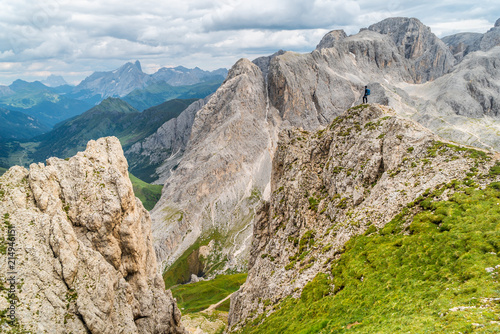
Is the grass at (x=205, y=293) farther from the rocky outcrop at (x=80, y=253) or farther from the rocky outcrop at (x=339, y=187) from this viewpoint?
the rocky outcrop at (x=339, y=187)

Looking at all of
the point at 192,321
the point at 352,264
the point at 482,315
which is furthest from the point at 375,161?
the point at 192,321

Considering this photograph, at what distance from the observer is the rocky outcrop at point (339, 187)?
125 feet

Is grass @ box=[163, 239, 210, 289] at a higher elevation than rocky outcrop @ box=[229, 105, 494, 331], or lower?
lower

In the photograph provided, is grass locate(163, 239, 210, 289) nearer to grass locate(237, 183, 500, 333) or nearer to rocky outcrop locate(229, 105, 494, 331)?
rocky outcrop locate(229, 105, 494, 331)

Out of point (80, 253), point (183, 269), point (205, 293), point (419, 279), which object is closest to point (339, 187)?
point (419, 279)

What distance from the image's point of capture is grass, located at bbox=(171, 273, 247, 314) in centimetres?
12299

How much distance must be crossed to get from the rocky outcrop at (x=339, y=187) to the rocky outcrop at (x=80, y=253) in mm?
19744

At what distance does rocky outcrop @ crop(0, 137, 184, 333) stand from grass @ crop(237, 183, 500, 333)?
2835cm

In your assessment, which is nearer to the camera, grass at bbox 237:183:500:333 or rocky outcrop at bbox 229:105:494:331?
grass at bbox 237:183:500:333

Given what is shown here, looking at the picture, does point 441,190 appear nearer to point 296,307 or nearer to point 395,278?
point 395,278

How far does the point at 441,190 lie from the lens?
34531 millimetres

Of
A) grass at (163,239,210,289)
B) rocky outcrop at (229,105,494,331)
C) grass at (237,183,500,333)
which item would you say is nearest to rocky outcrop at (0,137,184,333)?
rocky outcrop at (229,105,494,331)

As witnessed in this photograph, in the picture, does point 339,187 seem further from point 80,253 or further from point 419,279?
point 80,253

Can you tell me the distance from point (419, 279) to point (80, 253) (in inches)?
1844
